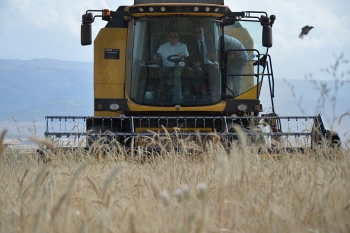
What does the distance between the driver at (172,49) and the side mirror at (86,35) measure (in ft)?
3.30

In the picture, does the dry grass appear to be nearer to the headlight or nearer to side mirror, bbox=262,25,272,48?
side mirror, bbox=262,25,272,48

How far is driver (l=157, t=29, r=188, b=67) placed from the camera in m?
10.3

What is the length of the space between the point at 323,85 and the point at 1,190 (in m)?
2.43

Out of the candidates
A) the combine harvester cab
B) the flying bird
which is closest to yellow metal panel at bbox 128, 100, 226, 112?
the combine harvester cab

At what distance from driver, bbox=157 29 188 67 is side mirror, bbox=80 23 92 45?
1.01m

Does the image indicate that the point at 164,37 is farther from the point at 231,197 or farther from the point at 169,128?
the point at 231,197

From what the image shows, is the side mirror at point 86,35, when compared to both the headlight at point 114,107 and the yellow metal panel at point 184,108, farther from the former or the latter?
the yellow metal panel at point 184,108

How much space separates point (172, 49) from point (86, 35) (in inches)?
48.9

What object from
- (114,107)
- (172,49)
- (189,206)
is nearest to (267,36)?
(172,49)

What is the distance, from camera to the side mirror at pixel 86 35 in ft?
33.8

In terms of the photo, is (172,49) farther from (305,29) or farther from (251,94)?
(305,29)

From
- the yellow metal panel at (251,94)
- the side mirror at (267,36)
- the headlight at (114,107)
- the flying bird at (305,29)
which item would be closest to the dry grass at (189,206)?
the flying bird at (305,29)

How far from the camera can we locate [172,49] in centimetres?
1034

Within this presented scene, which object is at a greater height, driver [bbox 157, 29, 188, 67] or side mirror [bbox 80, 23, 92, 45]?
side mirror [bbox 80, 23, 92, 45]
